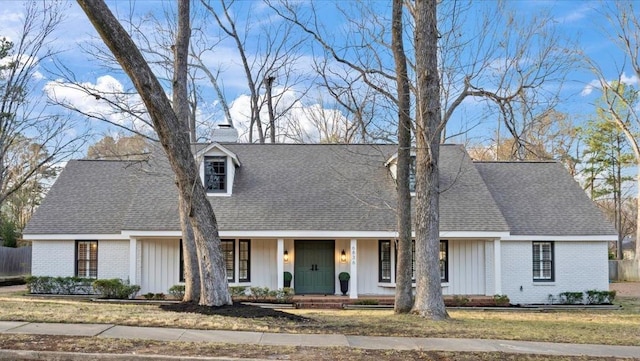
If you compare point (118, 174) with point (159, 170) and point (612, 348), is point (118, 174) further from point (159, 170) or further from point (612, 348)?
point (612, 348)

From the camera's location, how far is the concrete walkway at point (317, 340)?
8914mm

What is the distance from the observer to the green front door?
21797 millimetres

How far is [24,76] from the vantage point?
2673 centimetres

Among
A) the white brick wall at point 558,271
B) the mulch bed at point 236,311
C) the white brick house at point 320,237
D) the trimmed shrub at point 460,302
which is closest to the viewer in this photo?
the mulch bed at point 236,311

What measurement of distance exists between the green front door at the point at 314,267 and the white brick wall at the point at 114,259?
245 inches

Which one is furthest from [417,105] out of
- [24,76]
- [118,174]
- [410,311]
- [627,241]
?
[627,241]

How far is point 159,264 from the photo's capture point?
21.6 m

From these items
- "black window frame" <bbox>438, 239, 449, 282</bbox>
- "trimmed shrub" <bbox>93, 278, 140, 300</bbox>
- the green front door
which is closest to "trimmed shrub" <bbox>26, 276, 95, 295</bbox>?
"trimmed shrub" <bbox>93, 278, 140, 300</bbox>

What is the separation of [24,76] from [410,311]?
2129cm

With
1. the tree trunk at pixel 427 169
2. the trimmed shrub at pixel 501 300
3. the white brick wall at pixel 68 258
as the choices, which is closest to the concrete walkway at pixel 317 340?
the tree trunk at pixel 427 169

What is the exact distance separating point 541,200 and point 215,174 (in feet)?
41.8

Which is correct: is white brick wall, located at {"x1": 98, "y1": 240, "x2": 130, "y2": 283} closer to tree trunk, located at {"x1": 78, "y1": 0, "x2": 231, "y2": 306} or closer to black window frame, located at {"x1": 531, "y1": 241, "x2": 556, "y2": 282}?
tree trunk, located at {"x1": 78, "y1": 0, "x2": 231, "y2": 306}

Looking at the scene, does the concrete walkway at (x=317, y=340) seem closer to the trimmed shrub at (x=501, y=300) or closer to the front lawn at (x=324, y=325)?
the front lawn at (x=324, y=325)

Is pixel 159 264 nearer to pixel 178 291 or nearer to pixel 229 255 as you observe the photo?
pixel 178 291
